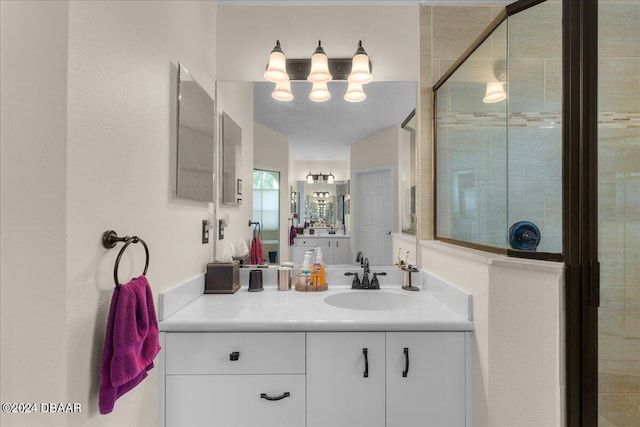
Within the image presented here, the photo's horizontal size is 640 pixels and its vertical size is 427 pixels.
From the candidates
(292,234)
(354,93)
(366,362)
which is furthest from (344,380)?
(354,93)

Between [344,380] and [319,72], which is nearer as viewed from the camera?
[344,380]

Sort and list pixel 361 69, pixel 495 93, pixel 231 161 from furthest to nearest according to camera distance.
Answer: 1. pixel 231 161
2. pixel 361 69
3. pixel 495 93

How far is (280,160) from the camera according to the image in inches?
74.6

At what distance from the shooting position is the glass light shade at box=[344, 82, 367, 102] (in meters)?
1.77

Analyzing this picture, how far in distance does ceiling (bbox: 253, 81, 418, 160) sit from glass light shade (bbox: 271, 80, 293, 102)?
0.08 ft

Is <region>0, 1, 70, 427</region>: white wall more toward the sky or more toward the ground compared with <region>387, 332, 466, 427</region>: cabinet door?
more toward the sky

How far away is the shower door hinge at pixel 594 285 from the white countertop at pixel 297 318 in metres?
0.40

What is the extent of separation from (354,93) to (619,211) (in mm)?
1353

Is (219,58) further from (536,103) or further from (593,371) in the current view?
(593,371)

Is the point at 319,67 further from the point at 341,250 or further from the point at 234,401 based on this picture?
the point at 234,401

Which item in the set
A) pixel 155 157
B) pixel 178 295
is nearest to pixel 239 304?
pixel 178 295

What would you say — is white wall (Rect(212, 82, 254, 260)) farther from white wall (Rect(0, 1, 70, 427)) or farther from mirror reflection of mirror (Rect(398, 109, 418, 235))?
white wall (Rect(0, 1, 70, 427))

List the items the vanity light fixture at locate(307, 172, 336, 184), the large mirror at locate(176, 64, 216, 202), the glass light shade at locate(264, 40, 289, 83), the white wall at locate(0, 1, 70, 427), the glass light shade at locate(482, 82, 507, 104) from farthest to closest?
the vanity light fixture at locate(307, 172, 336, 184), the glass light shade at locate(264, 40, 289, 83), the glass light shade at locate(482, 82, 507, 104), the large mirror at locate(176, 64, 216, 202), the white wall at locate(0, 1, 70, 427)

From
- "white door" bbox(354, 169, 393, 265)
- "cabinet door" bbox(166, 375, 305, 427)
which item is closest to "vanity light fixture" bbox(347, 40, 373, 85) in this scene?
"white door" bbox(354, 169, 393, 265)
